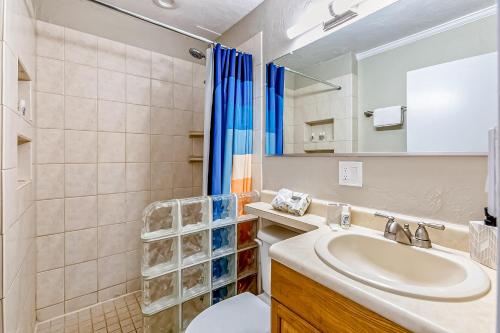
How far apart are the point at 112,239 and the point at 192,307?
0.94m

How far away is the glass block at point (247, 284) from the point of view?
1580mm

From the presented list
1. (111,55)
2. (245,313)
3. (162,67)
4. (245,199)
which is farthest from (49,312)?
(162,67)

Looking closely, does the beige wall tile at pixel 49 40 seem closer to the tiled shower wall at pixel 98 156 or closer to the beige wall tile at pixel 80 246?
the tiled shower wall at pixel 98 156

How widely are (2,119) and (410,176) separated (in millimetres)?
1518

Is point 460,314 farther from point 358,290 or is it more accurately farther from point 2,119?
point 2,119

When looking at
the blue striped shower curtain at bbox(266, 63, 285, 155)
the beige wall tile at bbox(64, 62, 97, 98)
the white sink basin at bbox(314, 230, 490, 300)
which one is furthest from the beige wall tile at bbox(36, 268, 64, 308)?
the white sink basin at bbox(314, 230, 490, 300)

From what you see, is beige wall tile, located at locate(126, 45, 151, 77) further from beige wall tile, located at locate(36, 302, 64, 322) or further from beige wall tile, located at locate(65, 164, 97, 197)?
beige wall tile, located at locate(36, 302, 64, 322)

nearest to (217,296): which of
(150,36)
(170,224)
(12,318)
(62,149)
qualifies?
(170,224)

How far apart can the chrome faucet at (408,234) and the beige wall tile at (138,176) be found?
1.79 m

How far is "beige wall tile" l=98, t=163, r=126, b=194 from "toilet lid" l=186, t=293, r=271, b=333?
1.22 m

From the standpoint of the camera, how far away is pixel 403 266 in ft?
2.76

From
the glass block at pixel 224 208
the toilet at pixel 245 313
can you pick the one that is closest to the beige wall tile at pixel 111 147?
the glass block at pixel 224 208

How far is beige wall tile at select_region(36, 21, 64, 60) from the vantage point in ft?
5.09

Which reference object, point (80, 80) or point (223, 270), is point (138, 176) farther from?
point (223, 270)
